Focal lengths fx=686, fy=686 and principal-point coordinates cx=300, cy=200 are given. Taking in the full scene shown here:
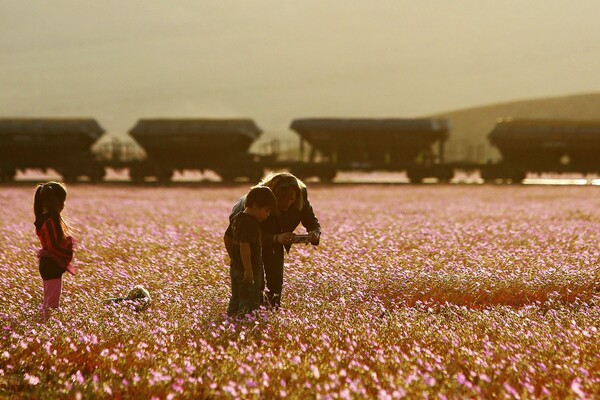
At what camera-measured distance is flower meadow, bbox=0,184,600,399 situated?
465cm

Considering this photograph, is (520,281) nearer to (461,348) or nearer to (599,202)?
(461,348)

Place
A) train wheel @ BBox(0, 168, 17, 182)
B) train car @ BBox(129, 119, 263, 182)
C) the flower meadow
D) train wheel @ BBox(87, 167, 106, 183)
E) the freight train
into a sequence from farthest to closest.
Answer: train wheel @ BBox(0, 168, 17, 182), train wheel @ BBox(87, 167, 106, 183), train car @ BBox(129, 119, 263, 182), the freight train, the flower meadow

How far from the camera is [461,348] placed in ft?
17.4

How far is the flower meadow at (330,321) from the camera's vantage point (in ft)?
15.3

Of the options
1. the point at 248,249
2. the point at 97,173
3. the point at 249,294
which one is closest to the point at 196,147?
the point at 97,173

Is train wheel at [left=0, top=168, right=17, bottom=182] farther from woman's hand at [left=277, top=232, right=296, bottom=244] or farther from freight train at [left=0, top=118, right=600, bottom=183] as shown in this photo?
woman's hand at [left=277, top=232, right=296, bottom=244]

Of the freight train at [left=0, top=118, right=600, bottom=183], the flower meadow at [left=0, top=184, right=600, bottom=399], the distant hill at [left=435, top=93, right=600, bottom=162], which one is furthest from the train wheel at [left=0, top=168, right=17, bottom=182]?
the distant hill at [left=435, top=93, right=600, bottom=162]

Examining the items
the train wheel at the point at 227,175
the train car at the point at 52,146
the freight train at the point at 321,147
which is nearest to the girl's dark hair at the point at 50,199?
the freight train at the point at 321,147

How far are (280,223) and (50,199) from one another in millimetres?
2231

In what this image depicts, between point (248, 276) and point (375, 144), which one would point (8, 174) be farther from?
point (248, 276)

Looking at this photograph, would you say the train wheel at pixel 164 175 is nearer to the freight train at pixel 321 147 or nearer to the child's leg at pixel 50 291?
the freight train at pixel 321 147

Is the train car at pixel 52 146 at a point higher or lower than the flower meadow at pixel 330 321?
higher

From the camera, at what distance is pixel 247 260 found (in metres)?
6.30

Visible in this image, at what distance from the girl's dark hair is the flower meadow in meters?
0.56
